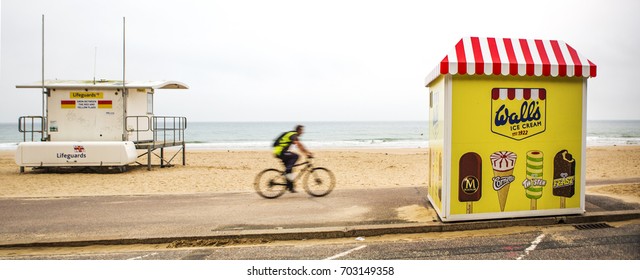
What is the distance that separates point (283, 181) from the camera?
856cm

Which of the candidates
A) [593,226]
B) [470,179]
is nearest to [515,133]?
[470,179]

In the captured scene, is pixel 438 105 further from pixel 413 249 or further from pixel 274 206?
pixel 274 206

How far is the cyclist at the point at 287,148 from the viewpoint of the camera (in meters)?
8.10

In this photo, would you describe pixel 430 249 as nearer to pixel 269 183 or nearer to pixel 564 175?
pixel 564 175

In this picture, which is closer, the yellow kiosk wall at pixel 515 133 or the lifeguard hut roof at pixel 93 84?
the yellow kiosk wall at pixel 515 133

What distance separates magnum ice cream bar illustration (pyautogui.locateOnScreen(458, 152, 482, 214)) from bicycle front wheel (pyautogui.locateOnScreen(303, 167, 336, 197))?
3197 millimetres

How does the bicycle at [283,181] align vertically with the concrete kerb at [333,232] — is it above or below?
above

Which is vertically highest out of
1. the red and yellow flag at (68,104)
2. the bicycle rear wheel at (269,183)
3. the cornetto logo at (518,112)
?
the red and yellow flag at (68,104)

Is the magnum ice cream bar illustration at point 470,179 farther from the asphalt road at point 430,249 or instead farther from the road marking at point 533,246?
the road marking at point 533,246

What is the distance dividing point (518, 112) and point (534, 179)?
1.03 meters

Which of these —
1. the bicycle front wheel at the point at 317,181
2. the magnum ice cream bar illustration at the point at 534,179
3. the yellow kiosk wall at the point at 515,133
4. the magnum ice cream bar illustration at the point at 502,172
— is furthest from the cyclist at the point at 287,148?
the magnum ice cream bar illustration at the point at 534,179

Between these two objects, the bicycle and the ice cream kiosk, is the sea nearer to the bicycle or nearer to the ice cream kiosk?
the bicycle

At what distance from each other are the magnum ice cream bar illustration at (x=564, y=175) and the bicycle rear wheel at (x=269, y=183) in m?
4.92
